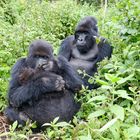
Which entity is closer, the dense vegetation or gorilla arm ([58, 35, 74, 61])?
the dense vegetation

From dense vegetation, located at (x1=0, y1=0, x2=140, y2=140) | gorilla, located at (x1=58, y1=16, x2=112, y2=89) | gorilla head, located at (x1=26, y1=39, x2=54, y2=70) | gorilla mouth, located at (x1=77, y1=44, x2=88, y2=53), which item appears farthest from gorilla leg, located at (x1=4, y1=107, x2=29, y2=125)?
gorilla mouth, located at (x1=77, y1=44, x2=88, y2=53)

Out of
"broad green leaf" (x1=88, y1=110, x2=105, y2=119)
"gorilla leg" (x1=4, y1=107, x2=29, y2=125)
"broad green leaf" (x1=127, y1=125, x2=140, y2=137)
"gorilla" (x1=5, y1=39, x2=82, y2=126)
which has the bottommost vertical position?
"gorilla leg" (x1=4, y1=107, x2=29, y2=125)

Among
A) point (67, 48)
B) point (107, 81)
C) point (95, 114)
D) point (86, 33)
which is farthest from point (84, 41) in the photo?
point (95, 114)

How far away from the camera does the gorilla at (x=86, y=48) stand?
4.54 metres

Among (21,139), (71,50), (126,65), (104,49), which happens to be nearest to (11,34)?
(71,50)

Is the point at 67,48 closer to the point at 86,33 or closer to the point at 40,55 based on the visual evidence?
the point at 86,33

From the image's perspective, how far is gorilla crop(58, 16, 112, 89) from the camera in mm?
4535

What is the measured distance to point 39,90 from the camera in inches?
132

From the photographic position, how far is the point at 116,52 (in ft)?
12.6

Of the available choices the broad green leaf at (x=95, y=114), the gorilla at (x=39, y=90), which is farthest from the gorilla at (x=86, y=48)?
the broad green leaf at (x=95, y=114)

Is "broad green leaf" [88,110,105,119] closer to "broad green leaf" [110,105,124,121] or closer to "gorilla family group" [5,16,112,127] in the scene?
"broad green leaf" [110,105,124,121]

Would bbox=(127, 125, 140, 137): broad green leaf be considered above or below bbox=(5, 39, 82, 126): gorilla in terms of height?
above

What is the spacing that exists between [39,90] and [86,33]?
4.51 feet

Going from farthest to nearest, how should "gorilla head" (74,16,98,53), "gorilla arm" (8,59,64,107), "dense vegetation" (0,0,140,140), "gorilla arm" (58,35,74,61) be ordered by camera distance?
1. "gorilla arm" (58,35,74,61)
2. "gorilla head" (74,16,98,53)
3. "gorilla arm" (8,59,64,107)
4. "dense vegetation" (0,0,140,140)
